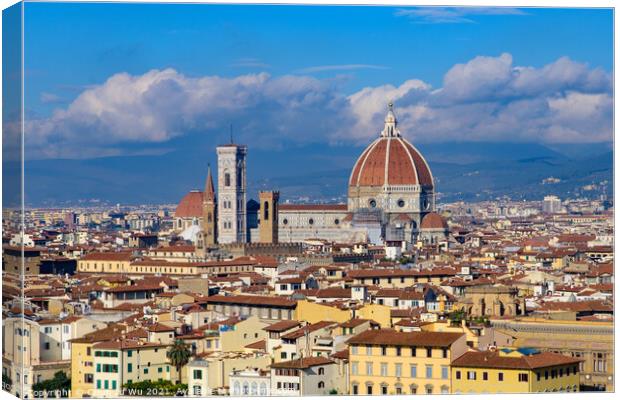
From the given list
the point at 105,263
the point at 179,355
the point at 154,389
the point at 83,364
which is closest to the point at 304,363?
the point at 154,389

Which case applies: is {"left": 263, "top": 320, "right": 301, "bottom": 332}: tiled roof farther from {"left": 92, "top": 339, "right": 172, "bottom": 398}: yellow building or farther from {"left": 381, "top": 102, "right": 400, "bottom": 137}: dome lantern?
{"left": 381, "top": 102, "right": 400, "bottom": 137}: dome lantern

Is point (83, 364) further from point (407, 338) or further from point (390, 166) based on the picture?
point (390, 166)

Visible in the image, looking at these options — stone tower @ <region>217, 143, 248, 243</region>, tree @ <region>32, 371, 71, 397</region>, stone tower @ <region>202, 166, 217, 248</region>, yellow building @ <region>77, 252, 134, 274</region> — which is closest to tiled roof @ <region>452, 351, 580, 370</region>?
tree @ <region>32, 371, 71, 397</region>

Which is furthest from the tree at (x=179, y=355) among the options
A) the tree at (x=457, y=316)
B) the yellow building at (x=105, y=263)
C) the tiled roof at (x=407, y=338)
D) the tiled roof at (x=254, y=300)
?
the yellow building at (x=105, y=263)

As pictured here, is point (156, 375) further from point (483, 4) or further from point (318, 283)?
point (318, 283)

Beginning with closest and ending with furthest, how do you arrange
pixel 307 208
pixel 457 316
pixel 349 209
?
pixel 457 316
pixel 307 208
pixel 349 209

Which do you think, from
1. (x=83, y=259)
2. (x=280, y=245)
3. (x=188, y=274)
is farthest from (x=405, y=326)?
(x=280, y=245)
